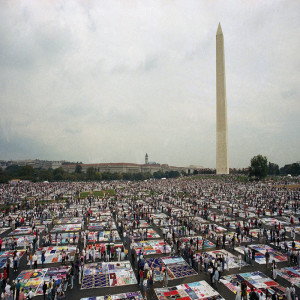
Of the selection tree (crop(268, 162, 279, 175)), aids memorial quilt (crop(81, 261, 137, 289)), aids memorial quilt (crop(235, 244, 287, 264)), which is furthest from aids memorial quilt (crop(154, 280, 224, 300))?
tree (crop(268, 162, 279, 175))

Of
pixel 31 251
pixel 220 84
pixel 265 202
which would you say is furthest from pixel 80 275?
pixel 220 84

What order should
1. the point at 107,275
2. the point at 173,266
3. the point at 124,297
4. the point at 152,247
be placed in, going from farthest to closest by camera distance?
the point at 152,247
the point at 173,266
the point at 107,275
the point at 124,297

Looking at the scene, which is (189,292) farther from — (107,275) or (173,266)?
(107,275)

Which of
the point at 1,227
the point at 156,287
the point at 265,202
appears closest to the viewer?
the point at 156,287

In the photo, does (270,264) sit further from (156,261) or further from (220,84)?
(220,84)

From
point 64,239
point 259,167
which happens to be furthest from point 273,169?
point 64,239

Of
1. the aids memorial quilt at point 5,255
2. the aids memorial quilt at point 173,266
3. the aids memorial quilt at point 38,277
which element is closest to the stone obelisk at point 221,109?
the aids memorial quilt at point 173,266

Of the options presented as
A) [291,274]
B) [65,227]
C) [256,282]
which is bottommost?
[65,227]
